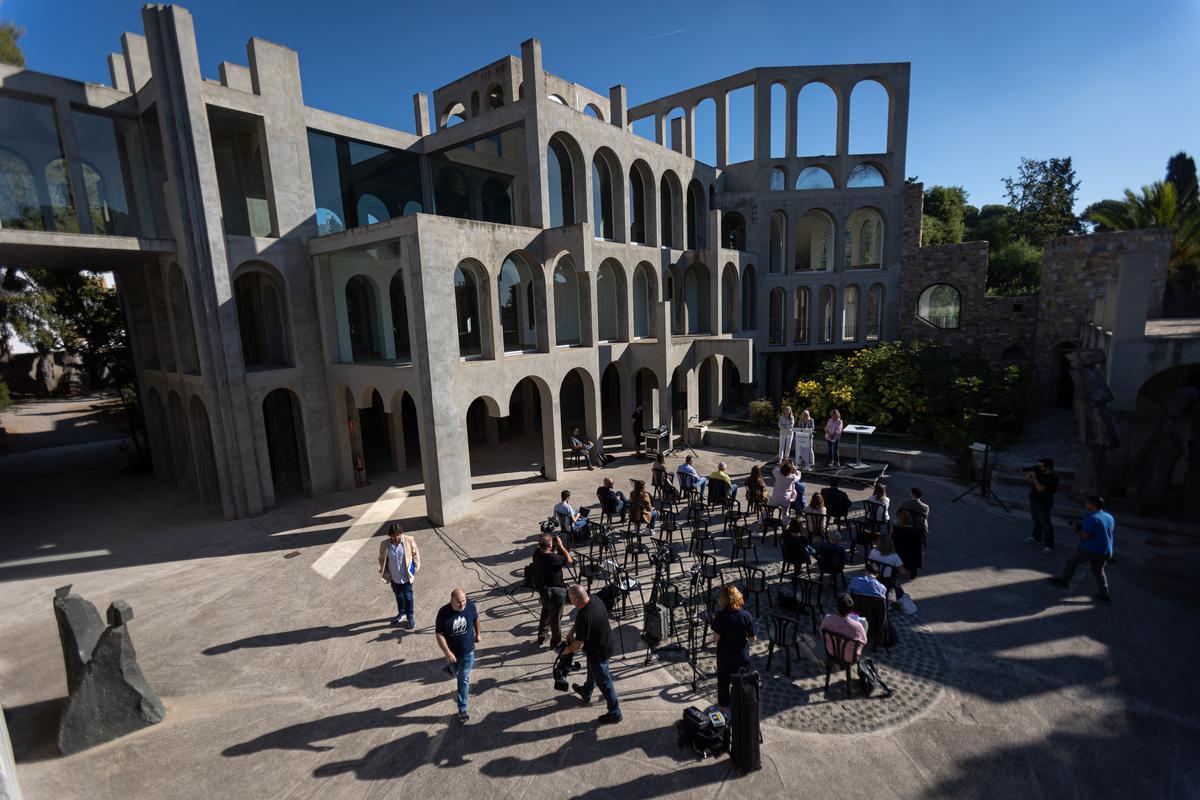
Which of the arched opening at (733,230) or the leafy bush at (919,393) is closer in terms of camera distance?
the leafy bush at (919,393)

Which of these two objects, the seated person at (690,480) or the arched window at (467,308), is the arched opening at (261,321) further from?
the seated person at (690,480)

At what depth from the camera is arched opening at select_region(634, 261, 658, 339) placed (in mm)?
22406

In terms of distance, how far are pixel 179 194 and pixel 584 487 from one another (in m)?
13.2

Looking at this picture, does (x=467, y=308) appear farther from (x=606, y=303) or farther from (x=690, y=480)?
(x=690, y=480)

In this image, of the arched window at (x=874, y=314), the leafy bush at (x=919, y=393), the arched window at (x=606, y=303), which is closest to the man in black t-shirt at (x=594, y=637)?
the leafy bush at (x=919, y=393)

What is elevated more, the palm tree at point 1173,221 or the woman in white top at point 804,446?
the palm tree at point 1173,221

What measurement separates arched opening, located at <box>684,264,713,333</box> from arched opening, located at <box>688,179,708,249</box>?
1.49m

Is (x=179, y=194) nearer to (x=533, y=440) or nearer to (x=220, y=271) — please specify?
(x=220, y=271)

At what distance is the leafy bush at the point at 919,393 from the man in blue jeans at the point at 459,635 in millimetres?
15816

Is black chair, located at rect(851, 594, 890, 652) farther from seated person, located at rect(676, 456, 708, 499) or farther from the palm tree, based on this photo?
the palm tree

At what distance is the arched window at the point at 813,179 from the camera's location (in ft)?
89.5

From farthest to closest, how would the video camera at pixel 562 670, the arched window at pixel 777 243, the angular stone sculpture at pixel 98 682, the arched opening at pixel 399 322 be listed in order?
the arched window at pixel 777 243 < the arched opening at pixel 399 322 < the video camera at pixel 562 670 < the angular stone sculpture at pixel 98 682

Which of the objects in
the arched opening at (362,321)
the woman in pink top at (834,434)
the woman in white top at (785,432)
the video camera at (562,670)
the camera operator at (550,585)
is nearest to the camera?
the video camera at (562,670)

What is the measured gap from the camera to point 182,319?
17234mm
